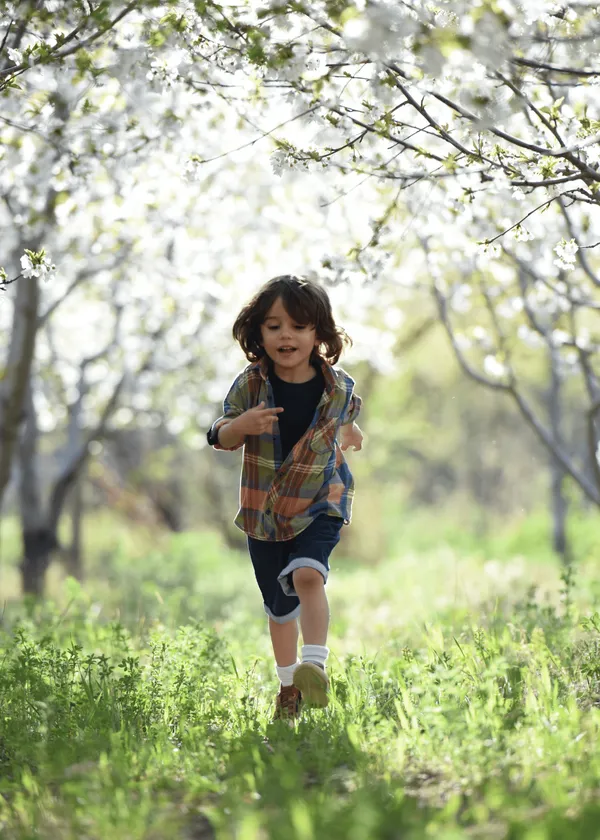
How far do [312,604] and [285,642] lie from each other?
14.2 inches

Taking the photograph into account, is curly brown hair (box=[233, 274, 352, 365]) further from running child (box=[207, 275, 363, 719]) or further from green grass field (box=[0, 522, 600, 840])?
green grass field (box=[0, 522, 600, 840])

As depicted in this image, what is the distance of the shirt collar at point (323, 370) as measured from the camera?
3793 mm

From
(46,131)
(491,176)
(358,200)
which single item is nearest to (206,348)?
(358,200)

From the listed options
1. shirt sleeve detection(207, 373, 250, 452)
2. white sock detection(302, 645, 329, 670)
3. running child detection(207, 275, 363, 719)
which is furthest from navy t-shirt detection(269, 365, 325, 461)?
white sock detection(302, 645, 329, 670)

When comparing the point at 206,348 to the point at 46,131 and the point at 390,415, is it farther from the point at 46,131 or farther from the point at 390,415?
the point at 390,415

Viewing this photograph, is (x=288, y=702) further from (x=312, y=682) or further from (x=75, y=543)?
(x=75, y=543)

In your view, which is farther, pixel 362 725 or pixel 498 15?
pixel 362 725

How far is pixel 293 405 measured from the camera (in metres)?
3.81

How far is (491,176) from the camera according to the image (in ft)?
11.3

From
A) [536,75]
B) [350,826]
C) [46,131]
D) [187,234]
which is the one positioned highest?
[187,234]

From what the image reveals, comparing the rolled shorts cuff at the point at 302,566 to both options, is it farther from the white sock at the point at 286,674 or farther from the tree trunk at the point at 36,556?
the tree trunk at the point at 36,556

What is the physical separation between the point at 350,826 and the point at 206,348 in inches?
451

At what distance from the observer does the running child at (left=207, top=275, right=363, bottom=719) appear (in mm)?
3582

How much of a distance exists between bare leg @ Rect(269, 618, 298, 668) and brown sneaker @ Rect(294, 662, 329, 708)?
454 millimetres
